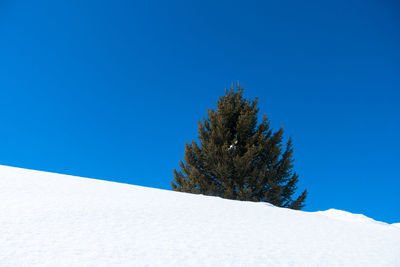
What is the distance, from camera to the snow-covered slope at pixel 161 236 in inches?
55.8

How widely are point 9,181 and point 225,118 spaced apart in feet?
27.2

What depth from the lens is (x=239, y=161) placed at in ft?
28.9

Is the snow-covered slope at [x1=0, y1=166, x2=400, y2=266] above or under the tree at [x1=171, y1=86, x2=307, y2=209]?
under

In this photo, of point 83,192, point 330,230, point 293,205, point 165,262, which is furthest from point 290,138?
point 165,262

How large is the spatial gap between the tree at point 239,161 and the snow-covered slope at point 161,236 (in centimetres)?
624

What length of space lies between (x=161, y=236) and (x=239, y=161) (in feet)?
23.8

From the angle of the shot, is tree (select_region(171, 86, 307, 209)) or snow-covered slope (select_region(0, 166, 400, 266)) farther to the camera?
tree (select_region(171, 86, 307, 209))

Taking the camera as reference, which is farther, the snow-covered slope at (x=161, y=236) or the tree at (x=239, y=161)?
the tree at (x=239, y=161)

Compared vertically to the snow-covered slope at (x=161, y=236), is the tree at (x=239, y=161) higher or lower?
higher

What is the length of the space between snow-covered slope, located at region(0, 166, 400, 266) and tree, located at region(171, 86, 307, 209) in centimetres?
624

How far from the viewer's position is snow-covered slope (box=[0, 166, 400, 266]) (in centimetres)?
142

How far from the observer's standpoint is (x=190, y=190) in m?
9.97

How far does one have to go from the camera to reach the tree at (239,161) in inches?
352

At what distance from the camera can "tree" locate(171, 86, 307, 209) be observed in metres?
8.95
